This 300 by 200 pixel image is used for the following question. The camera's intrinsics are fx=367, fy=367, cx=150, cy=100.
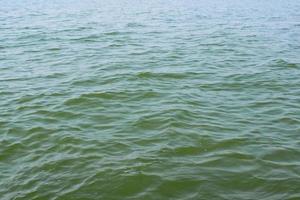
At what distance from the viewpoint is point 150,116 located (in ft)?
34.1

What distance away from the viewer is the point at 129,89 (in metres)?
12.6

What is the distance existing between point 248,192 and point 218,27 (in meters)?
18.5

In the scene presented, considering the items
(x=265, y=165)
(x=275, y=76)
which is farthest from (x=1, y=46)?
(x=265, y=165)

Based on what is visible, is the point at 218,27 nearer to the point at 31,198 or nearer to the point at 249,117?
the point at 249,117

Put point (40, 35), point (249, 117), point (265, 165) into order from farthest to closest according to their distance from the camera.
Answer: point (40, 35), point (249, 117), point (265, 165)

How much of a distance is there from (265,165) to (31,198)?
484 cm

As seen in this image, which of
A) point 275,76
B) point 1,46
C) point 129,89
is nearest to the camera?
point 129,89

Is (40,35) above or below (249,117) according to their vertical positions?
above

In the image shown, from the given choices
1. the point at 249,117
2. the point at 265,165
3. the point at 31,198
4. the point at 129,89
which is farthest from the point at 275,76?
the point at 31,198

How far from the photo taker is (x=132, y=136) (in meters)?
9.27

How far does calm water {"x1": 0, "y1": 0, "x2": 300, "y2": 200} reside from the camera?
7367 millimetres

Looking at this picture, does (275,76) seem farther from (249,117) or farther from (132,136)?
(132,136)

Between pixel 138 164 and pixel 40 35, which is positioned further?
pixel 40 35

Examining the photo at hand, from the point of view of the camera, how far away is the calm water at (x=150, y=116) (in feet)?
24.2
